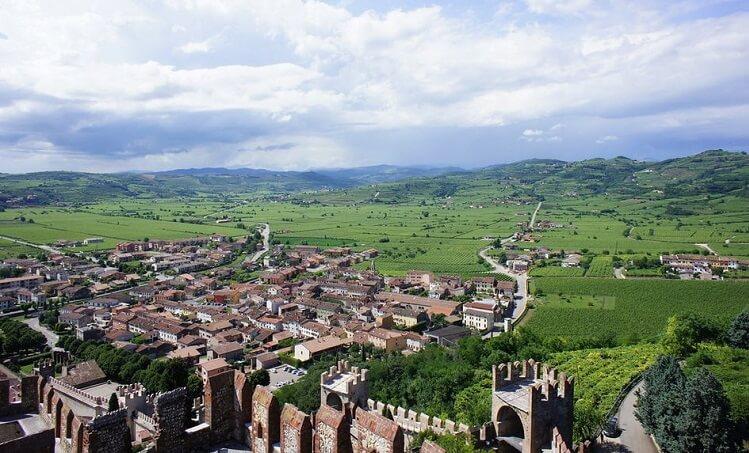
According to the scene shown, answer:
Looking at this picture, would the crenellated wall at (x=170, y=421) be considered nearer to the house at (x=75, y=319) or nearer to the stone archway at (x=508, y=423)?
the stone archway at (x=508, y=423)

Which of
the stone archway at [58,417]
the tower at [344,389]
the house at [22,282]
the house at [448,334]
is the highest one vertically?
the stone archway at [58,417]

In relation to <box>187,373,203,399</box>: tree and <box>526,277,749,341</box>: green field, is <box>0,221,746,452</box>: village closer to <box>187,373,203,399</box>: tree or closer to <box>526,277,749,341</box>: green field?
<box>187,373,203,399</box>: tree

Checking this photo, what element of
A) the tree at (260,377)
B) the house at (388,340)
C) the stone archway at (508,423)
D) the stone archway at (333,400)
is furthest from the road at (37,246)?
the stone archway at (508,423)

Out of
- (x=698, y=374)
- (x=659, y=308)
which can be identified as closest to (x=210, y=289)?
(x=659, y=308)

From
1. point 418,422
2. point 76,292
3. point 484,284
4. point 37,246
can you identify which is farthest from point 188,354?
point 37,246

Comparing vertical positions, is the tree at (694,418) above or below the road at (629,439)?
above

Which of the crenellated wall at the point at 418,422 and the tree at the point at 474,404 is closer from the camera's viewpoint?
the crenellated wall at the point at 418,422
